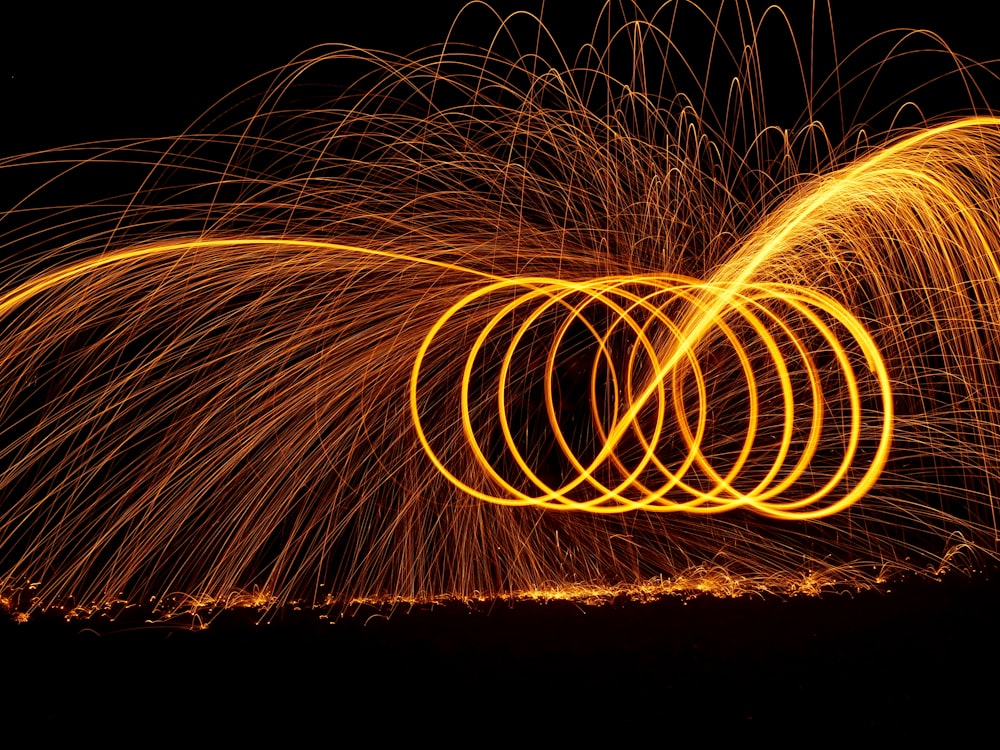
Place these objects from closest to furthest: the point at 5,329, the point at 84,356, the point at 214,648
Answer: the point at 214,648
the point at 5,329
the point at 84,356

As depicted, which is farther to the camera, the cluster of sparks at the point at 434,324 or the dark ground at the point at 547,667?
the cluster of sparks at the point at 434,324

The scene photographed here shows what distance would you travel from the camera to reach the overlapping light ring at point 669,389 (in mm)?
6301

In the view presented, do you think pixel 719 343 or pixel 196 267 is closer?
pixel 196 267

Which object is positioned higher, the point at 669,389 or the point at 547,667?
the point at 669,389

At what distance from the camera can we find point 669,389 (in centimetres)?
799

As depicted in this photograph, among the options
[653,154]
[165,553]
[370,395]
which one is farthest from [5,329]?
[653,154]

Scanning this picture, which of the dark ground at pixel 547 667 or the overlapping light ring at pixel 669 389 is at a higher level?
the overlapping light ring at pixel 669 389

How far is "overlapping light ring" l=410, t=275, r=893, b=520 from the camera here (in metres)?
6.30

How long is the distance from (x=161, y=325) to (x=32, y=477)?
1.57 metres

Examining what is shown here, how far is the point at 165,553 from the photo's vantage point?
760 centimetres

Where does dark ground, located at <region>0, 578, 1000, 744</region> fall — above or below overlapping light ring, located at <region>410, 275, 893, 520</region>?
below

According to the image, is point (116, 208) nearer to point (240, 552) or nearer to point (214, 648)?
point (240, 552)

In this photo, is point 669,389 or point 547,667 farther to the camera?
point 669,389

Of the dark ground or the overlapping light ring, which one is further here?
the overlapping light ring
